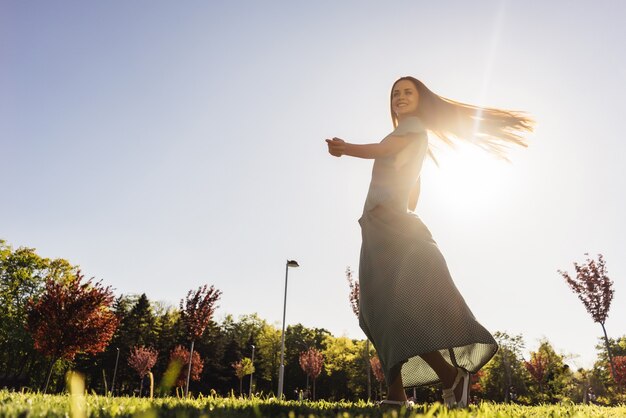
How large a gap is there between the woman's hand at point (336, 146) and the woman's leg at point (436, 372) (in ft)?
5.92

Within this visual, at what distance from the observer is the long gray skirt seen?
3.10 m

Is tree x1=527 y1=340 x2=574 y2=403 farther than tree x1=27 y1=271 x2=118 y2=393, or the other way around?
tree x1=527 y1=340 x2=574 y2=403

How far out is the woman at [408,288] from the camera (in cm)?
312

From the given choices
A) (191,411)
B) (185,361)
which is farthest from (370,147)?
(185,361)

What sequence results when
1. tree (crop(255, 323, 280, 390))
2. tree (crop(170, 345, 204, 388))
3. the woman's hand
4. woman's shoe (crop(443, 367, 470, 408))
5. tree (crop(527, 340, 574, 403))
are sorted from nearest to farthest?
1. woman's shoe (crop(443, 367, 470, 408))
2. the woman's hand
3. tree (crop(527, 340, 574, 403))
4. tree (crop(170, 345, 204, 388))
5. tree (crop(255, 323, 280, 390))

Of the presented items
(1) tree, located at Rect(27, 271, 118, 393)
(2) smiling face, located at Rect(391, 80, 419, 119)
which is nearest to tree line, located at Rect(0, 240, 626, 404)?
(1) tree, located at Rect(27, 271, 118, 393)

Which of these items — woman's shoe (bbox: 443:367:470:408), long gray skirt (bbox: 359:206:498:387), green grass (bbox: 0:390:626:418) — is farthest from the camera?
woman's shoe (bbox: 443:367:470:408)

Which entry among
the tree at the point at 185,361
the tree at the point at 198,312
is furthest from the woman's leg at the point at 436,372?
the tree at the point at 185,361

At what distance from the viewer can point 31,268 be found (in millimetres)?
35906

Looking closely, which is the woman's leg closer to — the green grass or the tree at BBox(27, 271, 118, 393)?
the green grass

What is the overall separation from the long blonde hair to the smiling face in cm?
5

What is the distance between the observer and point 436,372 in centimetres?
334

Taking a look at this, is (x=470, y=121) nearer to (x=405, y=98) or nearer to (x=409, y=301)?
(x=405, y=98)

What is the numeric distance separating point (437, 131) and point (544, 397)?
33955 millimetres
